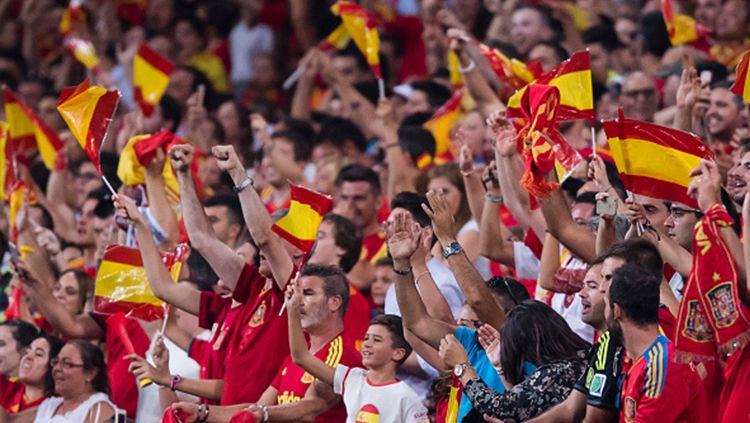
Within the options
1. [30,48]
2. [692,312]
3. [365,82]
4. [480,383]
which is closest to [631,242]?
[692,312]

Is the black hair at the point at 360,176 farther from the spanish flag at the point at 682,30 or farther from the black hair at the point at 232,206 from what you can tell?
the spanish flag at the point at 682,30

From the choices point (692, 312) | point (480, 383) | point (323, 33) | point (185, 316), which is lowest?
point (323, 33)

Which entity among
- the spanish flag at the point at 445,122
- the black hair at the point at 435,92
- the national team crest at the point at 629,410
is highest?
the national team crest at the point at 629,410

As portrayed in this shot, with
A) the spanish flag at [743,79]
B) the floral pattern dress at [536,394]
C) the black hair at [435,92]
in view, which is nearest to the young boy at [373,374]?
the floral pattern dress at [536,394]

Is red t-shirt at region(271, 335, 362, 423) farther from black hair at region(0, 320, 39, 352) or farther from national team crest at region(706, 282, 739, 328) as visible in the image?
black hair at region(0, 320, 39, 352)

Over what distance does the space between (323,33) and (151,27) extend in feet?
6.02

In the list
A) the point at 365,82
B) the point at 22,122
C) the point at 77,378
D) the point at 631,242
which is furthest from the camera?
the point at 365,82

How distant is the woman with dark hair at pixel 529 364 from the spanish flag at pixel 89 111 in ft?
10.1

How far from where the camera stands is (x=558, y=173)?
7.28m

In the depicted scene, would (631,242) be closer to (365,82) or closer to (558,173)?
(558,173)

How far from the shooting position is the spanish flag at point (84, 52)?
1312cm

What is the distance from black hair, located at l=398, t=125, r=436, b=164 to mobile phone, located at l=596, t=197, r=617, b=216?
3536mm

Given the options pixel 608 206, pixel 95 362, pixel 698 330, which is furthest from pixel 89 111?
pixel 698 330

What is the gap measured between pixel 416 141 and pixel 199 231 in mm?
2708
